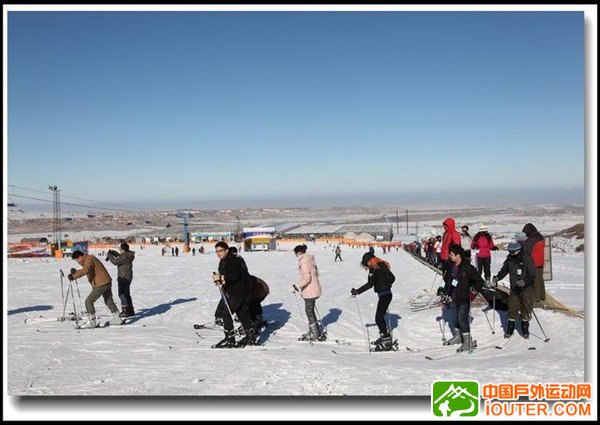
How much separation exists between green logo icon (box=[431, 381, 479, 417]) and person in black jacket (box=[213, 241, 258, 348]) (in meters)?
3.38

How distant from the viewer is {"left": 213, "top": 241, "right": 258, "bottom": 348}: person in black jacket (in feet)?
23.6

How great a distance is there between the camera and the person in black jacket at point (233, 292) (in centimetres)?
718

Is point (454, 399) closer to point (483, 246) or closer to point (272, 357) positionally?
point (272, 357)

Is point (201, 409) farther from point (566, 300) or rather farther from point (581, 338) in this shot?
point (566, 300)

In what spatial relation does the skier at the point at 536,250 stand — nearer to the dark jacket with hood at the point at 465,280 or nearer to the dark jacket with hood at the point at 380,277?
the dark jacket with hood at the point at 465,280

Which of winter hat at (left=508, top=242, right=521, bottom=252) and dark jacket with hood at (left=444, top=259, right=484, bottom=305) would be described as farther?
winter hat at (left=508, top=242, right=521, bottom=252)

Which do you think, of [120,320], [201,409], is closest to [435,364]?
[201,409]

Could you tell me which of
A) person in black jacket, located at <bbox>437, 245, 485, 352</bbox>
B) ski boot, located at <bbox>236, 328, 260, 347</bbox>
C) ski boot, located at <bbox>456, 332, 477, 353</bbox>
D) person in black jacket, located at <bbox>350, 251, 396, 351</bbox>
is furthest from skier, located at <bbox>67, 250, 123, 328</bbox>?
ski boot, located at <bbox>456, 332, 477, 353</bbox>

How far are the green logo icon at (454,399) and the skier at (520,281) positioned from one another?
2904mm

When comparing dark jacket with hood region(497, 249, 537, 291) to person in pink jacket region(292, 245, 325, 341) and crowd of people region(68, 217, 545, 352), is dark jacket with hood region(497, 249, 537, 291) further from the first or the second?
person in pink jacket region(292, 245, 325, 341)

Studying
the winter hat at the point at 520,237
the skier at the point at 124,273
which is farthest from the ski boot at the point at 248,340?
the winter hat at the point at 520,237

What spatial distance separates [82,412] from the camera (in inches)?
179

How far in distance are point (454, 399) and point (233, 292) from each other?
11.9ft

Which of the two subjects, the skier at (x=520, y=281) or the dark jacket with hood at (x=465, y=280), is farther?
the skier at (x=520, y=281)
